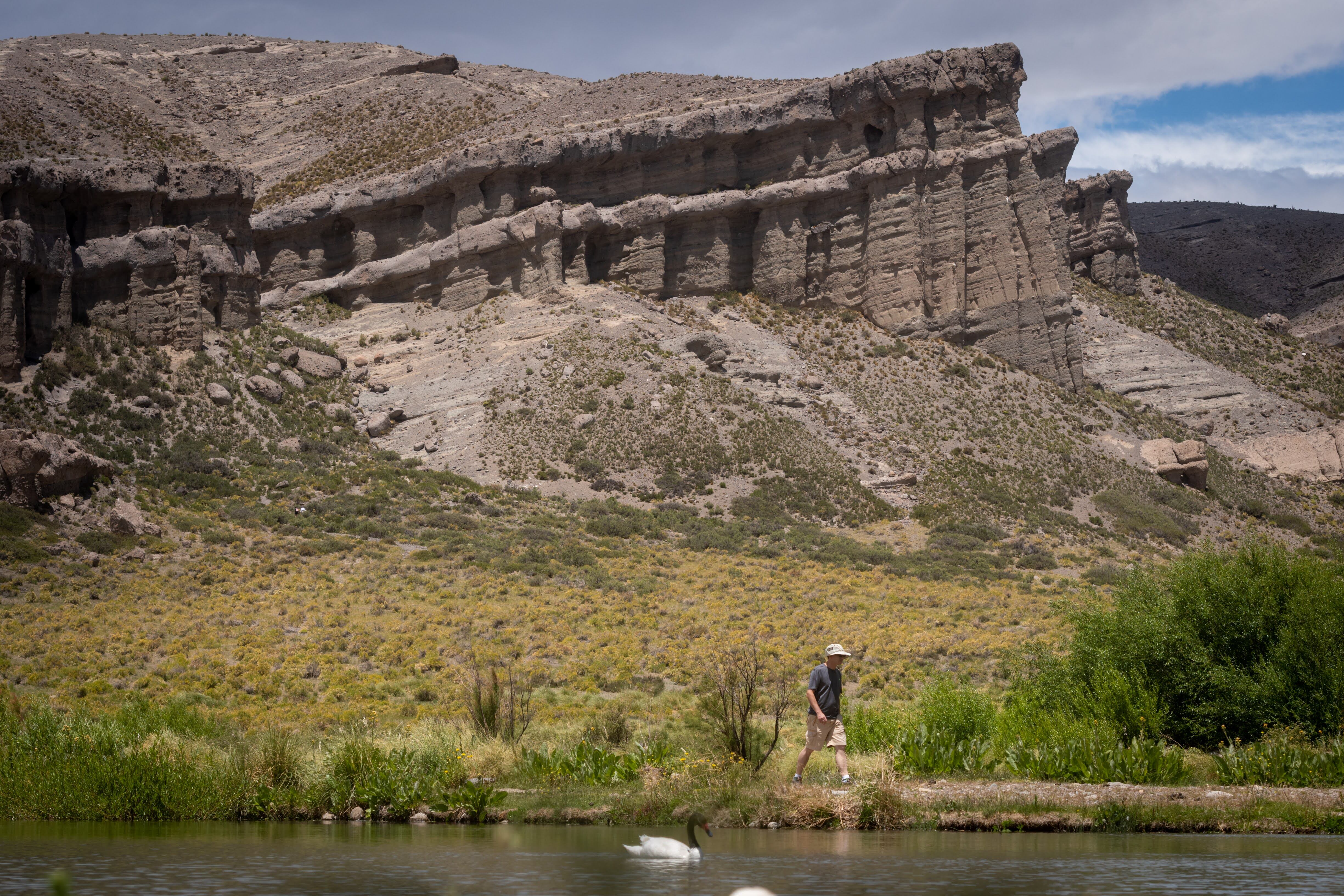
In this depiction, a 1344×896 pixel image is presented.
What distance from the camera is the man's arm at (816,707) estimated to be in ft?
48.4

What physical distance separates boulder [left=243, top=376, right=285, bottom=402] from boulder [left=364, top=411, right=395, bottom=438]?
14.7 feet

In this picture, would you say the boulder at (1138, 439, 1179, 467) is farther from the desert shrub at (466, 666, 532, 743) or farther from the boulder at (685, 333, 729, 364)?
the desert shrub at (466, 666, 532, 743)

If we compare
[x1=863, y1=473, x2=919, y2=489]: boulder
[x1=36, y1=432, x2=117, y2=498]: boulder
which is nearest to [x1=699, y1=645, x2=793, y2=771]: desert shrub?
[x1=36, y1=432, x2=117, y2=498]: boulder

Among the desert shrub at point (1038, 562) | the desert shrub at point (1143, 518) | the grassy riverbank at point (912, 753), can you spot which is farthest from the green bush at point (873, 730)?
the desert shrub at point (1143, 518)

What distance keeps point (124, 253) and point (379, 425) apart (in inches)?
555

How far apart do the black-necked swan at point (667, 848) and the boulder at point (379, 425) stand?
1898 inches

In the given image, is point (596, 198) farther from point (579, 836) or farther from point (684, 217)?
point (579, 836)

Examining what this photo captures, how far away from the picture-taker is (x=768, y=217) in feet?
224

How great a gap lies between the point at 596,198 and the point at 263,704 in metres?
48.4

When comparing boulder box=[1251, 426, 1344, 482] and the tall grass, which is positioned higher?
boulder box=[1251, 426, 1344, 482]

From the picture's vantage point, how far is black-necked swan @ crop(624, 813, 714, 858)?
1105cm

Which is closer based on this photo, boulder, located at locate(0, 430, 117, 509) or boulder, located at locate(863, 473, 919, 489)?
boulder, located at locate(0, 430, 117, 509)

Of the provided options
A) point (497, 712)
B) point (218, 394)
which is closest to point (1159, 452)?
point (218, 394)

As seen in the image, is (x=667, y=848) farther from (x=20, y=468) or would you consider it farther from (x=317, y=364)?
(x=317, y=364)
